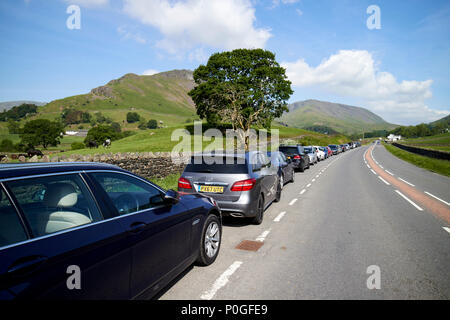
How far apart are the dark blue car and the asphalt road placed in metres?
0.80

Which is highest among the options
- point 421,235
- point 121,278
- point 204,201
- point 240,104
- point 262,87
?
point 262,87

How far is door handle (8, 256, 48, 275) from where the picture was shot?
5.42ft

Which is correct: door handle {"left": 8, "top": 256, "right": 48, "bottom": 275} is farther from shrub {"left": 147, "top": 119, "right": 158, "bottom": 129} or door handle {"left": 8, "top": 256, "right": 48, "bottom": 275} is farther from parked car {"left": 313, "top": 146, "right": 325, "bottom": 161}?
shrub {"left": 147, "top": 119, "right": 158, "bottom": 129}

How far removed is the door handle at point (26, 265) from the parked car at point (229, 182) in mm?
4316

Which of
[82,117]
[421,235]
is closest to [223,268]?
[421,235]

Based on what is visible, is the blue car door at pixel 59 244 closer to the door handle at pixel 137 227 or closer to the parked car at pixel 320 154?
the door handle at pixel 137 227

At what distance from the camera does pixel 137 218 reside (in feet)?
9.16

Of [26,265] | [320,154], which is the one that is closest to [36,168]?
[26,265]

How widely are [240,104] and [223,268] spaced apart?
3641cm

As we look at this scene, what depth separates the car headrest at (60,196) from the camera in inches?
96.8

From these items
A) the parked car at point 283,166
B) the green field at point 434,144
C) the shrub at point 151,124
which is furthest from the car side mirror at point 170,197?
the shrub at point 151,124

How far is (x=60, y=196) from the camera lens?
8.25 ft
